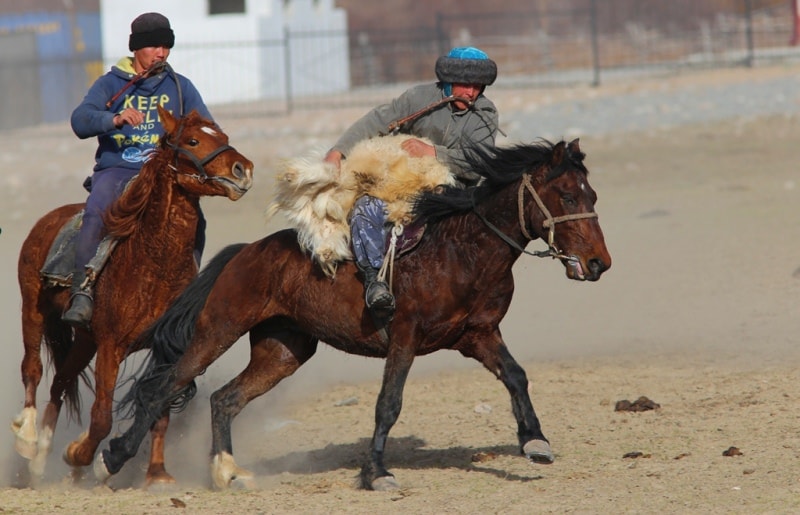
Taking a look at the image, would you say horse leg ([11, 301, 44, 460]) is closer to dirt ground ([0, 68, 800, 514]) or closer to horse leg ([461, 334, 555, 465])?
dirt ground ([0, 68, 800, 514])

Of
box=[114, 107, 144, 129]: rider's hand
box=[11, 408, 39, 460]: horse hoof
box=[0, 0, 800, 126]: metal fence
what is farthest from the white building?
box=[114, 107, 144, 129]: rider's hand

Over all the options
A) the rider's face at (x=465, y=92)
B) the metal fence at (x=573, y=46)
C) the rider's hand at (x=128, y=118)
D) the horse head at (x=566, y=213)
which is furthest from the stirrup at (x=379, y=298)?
the metal fence at (x=573, y=46)

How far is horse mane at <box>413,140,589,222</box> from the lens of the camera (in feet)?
20.3

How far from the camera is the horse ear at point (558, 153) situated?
19.6 feet

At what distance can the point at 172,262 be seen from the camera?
6.73 metres

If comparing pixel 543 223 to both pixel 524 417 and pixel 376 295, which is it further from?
pixel 524 417

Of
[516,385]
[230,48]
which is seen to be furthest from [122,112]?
Answer: [230,48]

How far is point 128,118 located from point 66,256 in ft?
3.11

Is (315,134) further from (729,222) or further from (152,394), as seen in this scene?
(152,394)

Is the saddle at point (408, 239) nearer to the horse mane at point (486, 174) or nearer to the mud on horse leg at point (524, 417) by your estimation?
the horse mane at point (486, 174)

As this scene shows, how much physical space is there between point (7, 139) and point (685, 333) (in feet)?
58.8

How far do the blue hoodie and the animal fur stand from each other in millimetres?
890

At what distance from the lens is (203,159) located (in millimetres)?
6344

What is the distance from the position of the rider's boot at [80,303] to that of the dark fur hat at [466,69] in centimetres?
223
